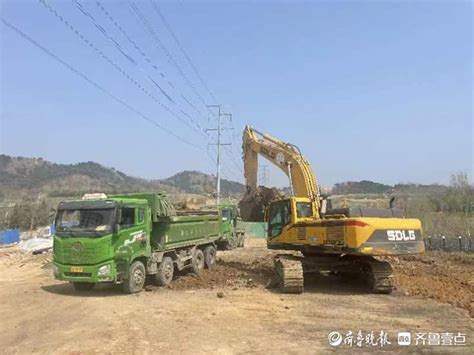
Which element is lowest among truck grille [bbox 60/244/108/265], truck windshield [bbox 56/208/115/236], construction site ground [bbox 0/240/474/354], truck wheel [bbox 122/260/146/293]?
construction site ground [bbox 0/240/474/354]

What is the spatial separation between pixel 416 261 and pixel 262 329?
13.6 metres

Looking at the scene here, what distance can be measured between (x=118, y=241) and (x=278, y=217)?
5074mm

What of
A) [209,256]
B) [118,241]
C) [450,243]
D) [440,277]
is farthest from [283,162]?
[450,243]

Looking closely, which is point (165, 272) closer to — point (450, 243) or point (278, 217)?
point (278, 217)

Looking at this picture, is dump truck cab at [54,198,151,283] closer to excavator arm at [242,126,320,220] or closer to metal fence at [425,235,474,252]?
A: excavator arm at [242,126,320,220]

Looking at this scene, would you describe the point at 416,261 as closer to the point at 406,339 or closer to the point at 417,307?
the point at 417,307

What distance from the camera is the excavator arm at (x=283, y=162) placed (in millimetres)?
18077

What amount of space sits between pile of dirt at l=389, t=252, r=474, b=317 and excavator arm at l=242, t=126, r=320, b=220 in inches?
143

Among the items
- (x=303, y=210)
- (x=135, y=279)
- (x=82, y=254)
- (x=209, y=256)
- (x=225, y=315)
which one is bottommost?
(x=225, y=315)

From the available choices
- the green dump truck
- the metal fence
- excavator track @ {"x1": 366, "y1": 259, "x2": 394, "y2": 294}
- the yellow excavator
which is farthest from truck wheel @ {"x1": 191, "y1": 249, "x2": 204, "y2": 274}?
the metal fence

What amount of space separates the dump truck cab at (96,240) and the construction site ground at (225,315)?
70 cm

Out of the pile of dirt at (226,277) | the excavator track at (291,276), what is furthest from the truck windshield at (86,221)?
the excavator track at (291,276)

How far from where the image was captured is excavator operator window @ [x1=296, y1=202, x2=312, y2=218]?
15281 mm

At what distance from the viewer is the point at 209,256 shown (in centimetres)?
1855
